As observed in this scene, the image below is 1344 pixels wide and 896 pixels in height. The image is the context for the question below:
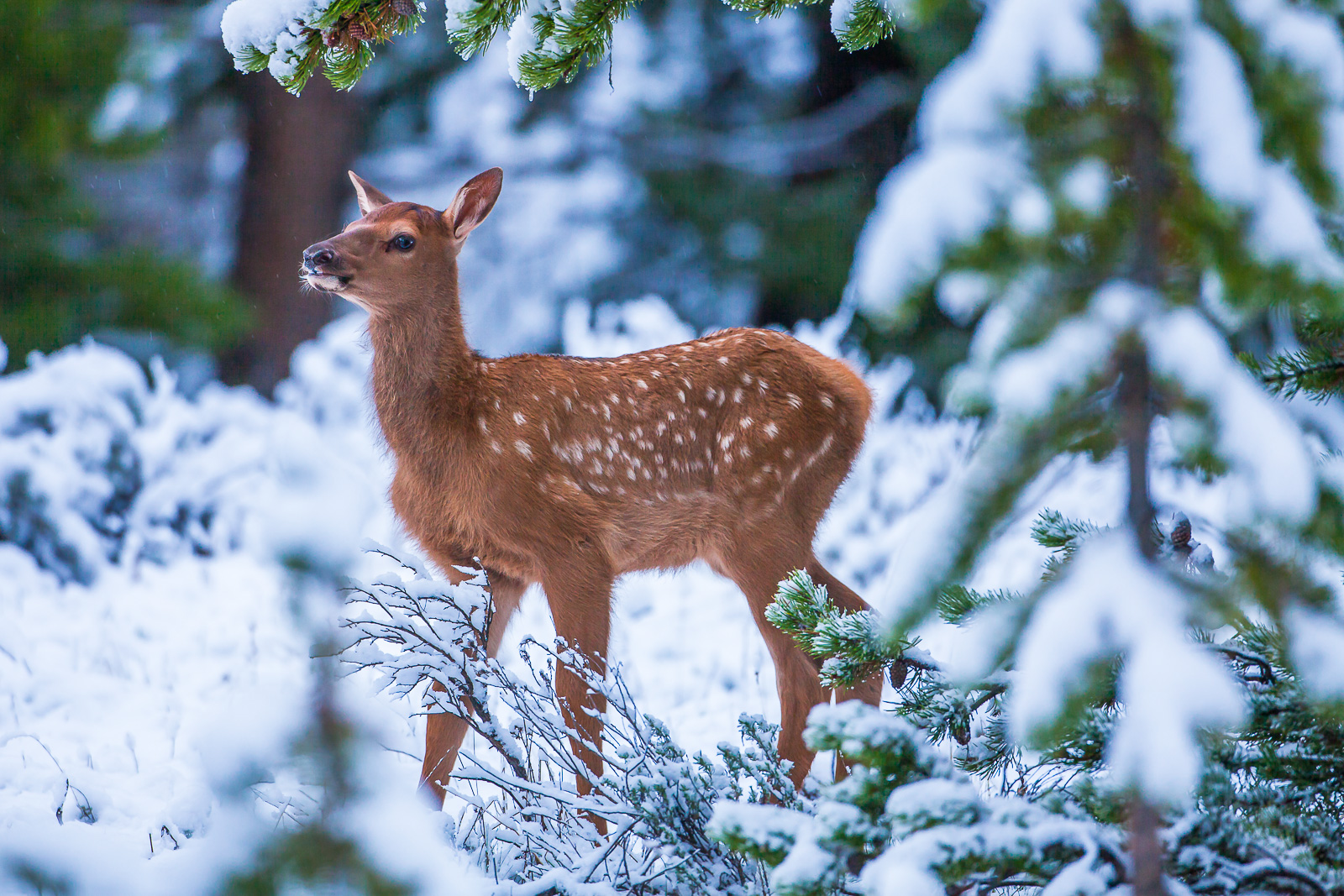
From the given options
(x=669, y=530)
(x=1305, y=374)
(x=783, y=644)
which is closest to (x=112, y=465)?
(x=669, y=530)

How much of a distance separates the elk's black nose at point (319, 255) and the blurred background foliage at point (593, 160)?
14.8ft

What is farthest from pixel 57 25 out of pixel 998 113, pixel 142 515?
pixel 998 113

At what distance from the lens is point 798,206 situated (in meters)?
9.42

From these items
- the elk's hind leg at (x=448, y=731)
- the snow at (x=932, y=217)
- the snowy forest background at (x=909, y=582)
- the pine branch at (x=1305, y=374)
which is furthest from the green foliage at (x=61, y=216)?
the snow at (x=932, y=217)

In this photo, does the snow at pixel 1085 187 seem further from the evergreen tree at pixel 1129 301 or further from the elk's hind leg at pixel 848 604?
the elk's hind leg at pixel 848 604

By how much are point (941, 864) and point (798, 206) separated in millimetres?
→ 8196

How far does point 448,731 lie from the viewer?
370 cm

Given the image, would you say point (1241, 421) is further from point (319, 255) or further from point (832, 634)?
point (319, 255)

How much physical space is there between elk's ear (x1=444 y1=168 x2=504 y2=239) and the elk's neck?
0.22m

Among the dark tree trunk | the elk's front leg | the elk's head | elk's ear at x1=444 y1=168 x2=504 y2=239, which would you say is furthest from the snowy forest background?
the dark tree trunk

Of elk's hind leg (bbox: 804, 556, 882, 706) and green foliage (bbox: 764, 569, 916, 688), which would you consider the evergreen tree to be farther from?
elk's hind leg (bbox: 804, 556, 882, 706)

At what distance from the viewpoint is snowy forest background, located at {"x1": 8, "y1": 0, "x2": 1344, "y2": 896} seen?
1.29m

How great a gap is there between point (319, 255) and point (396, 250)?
13.1 inches

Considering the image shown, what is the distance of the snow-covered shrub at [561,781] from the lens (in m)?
2.41
